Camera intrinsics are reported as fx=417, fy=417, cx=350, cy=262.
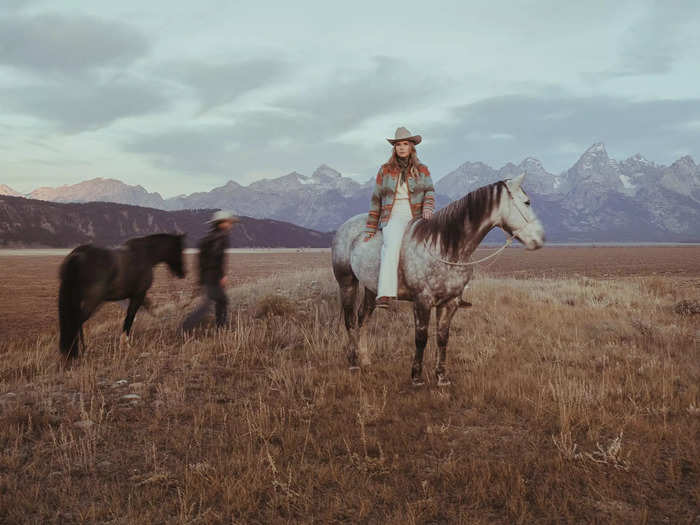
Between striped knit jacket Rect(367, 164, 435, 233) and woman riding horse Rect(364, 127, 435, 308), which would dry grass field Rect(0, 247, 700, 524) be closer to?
woman riding horse Rect(364, 127, 435, 308)

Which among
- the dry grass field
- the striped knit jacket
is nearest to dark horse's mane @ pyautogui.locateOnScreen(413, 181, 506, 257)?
the striped knit jacket

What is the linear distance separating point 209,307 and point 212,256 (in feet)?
3.43

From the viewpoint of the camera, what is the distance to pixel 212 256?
→ 8406 mm

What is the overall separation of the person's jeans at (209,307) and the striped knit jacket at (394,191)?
4.35 metres

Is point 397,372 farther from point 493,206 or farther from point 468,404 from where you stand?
point 493,206

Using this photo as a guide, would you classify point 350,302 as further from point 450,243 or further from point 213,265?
point 213,265

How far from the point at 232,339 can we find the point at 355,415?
3.92 metres

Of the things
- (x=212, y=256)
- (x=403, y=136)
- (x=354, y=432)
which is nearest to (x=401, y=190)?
(x=403, y=136)

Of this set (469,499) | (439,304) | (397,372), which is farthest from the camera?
(397,372)

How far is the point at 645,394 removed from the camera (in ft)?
15.6

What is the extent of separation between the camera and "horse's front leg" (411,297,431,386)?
508cm

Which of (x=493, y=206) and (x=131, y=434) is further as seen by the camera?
(x=493, y=206)

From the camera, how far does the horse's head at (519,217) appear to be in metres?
4.83

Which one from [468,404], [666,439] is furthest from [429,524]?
[666,439]
